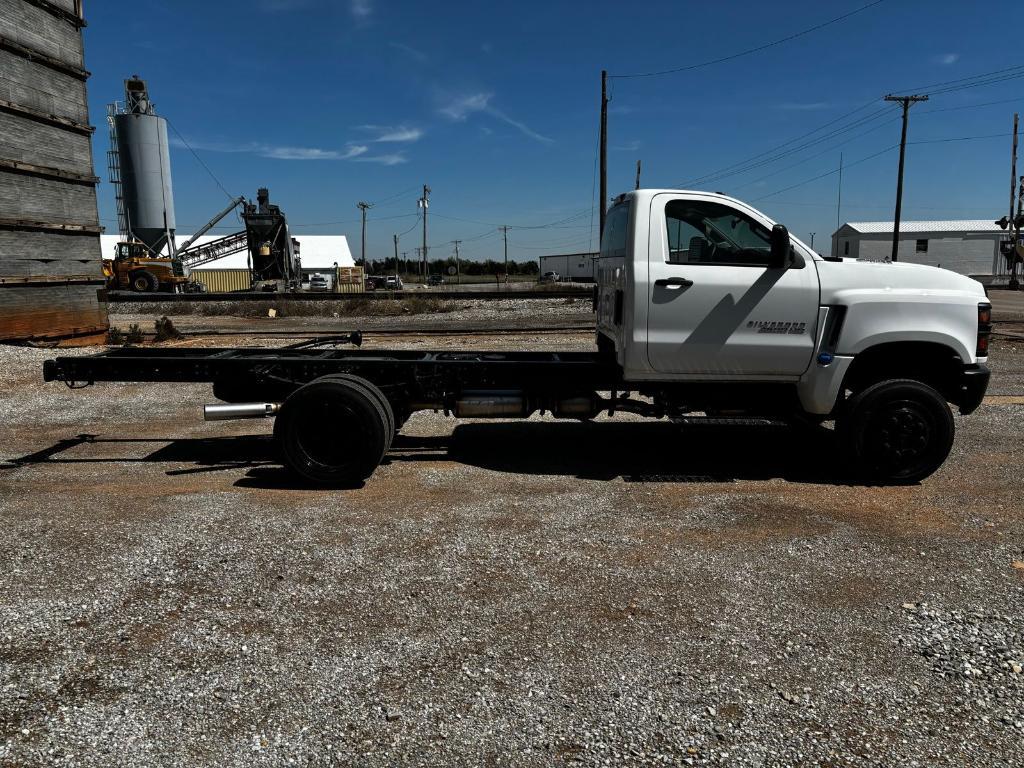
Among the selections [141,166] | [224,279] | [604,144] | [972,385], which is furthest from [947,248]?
[972,385]

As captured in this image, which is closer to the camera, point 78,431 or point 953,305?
point 953,305

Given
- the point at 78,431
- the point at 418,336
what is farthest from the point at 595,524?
the point at 418,336

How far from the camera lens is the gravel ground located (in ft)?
9.71

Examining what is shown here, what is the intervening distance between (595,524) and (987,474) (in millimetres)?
3861

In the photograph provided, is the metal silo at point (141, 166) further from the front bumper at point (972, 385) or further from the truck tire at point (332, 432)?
the front bumper at point (972, 385)

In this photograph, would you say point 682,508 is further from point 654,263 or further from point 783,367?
point 654,263

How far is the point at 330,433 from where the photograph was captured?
612 cm

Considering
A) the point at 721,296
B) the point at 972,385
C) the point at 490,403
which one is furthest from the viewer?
the point at 490,403

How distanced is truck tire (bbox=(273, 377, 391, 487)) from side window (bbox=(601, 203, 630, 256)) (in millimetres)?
2515

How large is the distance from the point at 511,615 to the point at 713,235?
3.70 meters

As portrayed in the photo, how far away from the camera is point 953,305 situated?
6.01 m

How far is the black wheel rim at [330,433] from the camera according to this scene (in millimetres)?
6070

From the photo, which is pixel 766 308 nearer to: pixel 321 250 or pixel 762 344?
pixel 762 344

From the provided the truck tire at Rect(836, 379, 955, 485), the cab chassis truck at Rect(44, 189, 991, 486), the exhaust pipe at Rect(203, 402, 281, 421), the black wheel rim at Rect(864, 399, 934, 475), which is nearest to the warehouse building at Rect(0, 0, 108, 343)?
the cab chassis truck at Rect(44, 189, 991, 486)
